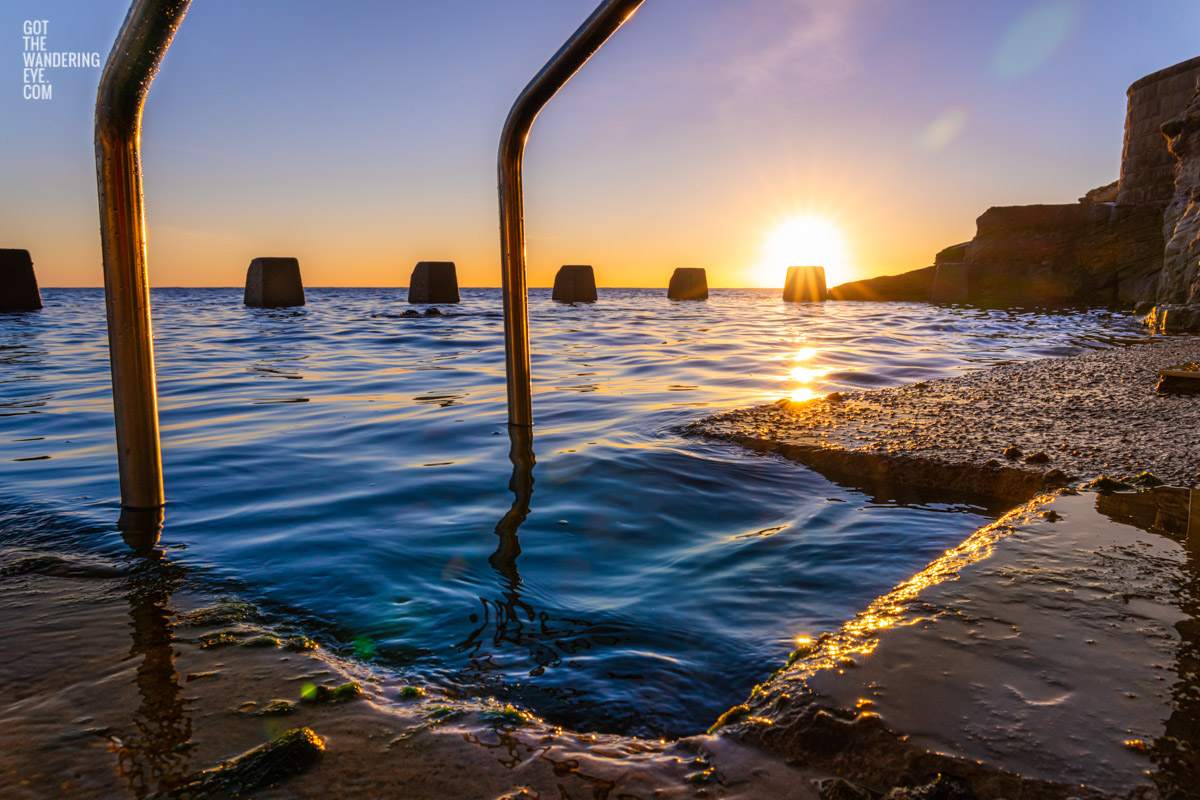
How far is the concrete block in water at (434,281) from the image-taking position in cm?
3603

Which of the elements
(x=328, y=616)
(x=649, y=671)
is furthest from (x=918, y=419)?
(x=328, y=616)

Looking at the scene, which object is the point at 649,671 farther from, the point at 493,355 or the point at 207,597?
the point at 493,355

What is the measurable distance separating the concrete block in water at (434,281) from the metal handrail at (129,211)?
3493cm

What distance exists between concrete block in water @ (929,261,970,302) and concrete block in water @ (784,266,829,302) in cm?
835

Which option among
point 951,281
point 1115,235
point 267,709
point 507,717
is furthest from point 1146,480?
point 951,281

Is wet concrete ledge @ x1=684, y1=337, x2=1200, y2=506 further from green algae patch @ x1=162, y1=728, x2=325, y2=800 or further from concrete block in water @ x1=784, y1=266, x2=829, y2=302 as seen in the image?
concrete block in water @ x1=784, y1=266, x2=829, y2=302

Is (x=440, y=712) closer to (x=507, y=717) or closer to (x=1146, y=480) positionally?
(x=507, y=717)

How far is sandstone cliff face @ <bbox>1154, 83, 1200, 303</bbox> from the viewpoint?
1146 centimetres

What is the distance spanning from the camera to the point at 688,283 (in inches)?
1890

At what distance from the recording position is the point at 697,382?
693cm

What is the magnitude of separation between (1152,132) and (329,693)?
111 ft

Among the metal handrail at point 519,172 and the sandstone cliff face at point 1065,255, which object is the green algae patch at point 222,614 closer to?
the metal handrail at point 519,172

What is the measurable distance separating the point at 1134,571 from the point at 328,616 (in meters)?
2.01

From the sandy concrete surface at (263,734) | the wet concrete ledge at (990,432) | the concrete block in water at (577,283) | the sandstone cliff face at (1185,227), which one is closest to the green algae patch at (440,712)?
the sandy concrete surface at (263,734)
